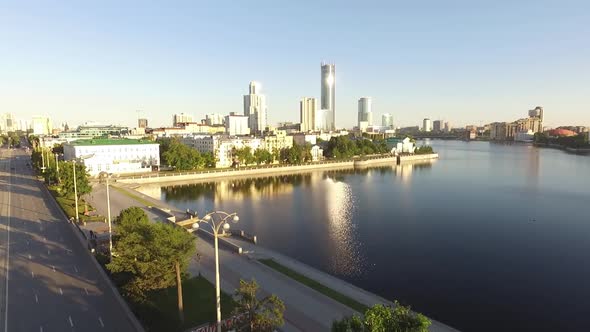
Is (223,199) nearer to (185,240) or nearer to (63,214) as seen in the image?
(63,214)

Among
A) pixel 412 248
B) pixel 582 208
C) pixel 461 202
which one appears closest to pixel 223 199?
pixel 412 248

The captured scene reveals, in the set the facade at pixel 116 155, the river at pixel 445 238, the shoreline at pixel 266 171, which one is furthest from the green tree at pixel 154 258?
the facade at pixel 116 155

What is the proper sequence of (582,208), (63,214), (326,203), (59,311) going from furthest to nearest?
(326,203), (582,208), (63,214), (59,311)

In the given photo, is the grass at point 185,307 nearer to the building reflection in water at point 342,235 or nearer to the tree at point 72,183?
the building reflection in water at point 342,235

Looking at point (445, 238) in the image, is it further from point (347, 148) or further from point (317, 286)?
point (347, 148)

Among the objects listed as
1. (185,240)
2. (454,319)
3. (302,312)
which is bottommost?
(454,319)

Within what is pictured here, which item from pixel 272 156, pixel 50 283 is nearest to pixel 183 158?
pixel 272 156
